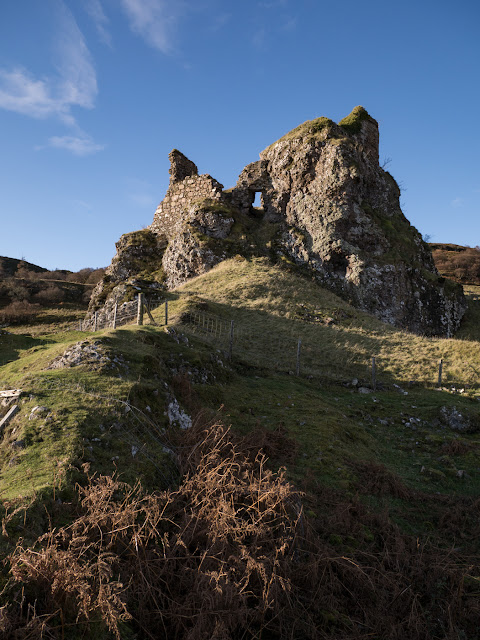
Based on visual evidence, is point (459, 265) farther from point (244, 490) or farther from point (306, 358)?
point (244, 490)

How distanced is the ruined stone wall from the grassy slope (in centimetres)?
2134

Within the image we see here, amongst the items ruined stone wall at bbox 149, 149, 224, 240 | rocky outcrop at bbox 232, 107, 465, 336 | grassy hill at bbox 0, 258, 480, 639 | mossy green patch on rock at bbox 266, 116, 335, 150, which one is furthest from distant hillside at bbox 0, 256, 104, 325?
mossy green patch on rock at bbox 266, 116, 335, 150

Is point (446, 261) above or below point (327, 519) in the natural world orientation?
above

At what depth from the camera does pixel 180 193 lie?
147 ft

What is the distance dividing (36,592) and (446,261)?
79850 mm

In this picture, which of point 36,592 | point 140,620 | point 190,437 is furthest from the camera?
point 190,437

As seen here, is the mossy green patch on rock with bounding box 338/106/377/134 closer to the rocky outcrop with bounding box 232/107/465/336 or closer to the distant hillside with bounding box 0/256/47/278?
the rocky outcrop with bounding box 232/107/465/336

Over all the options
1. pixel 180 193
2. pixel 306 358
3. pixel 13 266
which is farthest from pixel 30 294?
pixel 306 358

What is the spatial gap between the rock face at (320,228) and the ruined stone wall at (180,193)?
0.13 metres

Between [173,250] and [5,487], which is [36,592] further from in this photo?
[173,250]

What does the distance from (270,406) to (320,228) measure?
29624 mm

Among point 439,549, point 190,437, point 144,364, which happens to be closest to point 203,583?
point 190,437

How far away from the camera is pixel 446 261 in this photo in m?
70.6

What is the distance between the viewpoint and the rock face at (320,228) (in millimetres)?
37250
